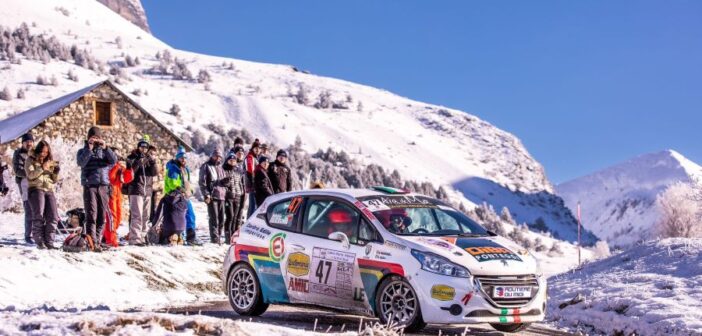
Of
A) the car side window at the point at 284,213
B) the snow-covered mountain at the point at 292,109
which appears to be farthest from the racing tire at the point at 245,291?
the snow-covered mountain at the point at 292,109

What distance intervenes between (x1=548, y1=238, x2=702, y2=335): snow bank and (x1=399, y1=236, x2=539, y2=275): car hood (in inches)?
106

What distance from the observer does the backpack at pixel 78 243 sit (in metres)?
14.8

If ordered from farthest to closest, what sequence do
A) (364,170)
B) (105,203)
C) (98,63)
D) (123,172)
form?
(98,63) < (364,170) < (123,172) < (105,203)

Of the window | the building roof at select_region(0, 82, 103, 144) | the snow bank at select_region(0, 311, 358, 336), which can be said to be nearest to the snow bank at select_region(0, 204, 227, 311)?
the snow bank at select_region(0, 311, 358, 336)

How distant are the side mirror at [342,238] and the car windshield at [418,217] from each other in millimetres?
435

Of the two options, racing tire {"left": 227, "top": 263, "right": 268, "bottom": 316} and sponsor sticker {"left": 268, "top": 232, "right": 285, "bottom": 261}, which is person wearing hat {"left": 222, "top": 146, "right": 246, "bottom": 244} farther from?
sponsor sticker {"left": 268, "top": 232, "right": 285, "bottom": 261}

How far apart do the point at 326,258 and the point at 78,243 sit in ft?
19.3

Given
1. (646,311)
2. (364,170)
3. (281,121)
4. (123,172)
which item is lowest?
(646,311)

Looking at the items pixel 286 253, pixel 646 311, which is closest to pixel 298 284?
pixel 286 253

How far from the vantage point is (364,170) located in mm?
80562

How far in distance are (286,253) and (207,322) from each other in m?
3.71

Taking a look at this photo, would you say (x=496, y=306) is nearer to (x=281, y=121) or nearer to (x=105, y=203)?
(x=105, y=203)

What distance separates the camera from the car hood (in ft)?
31.9

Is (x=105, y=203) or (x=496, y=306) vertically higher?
(x=105, y=203)
